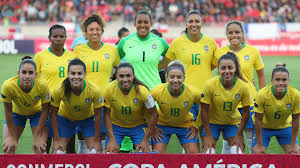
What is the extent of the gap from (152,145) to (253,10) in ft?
81.4

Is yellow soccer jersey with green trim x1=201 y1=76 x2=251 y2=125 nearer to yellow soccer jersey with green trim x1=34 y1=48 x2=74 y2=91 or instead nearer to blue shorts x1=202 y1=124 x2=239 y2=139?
blue shorts x1=202 y1=124 x2=239 y2=139

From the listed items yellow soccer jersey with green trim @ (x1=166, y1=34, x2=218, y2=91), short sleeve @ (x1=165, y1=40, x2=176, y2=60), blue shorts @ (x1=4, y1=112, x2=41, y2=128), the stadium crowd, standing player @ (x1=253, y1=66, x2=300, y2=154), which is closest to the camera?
standing player @ (x1=253, y1=66, x2=300, y2=154)

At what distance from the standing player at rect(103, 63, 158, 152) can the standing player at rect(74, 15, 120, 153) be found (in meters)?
0.35

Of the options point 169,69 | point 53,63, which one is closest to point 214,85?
point 169,69

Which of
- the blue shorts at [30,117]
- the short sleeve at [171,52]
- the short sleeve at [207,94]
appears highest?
the short sleeve at [171,52]

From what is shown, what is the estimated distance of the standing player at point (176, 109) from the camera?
5449mm

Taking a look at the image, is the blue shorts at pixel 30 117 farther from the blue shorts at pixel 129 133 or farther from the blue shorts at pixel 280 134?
the blue shorts at pixel 280 134

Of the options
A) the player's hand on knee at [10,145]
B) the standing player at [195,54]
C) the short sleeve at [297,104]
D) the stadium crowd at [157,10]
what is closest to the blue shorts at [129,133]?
the standing player at [195,54]

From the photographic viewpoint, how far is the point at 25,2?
30.4m

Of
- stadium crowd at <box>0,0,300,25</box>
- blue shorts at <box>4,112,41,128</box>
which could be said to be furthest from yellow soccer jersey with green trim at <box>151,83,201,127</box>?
stadium crowd at <box>0,0,300,25</box>

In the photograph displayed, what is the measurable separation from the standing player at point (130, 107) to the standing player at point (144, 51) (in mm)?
572

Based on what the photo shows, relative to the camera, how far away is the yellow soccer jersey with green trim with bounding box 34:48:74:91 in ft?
19.2

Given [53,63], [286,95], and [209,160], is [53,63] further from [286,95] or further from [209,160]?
[286,95]

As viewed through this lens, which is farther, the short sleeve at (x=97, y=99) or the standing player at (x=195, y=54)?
the standing player at (x=195, y=54)
